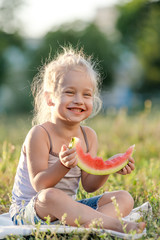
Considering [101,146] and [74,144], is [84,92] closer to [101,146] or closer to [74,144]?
[74,144]

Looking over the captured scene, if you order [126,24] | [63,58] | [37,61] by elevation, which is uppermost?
[126,24]

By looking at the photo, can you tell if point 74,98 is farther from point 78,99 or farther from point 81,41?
point 81,41

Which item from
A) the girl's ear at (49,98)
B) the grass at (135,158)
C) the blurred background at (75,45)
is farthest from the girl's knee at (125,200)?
the blurred background at (75,45)

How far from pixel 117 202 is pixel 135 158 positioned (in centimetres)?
337

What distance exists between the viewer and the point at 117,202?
3148 mm

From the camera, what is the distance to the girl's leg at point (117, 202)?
312cm

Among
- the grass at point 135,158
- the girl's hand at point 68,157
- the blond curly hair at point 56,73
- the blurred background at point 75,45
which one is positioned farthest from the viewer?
the blurred background at point 75,45

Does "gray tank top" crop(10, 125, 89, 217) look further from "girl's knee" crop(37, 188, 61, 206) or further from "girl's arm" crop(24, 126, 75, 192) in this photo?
"girl's knee" crop(37, 188, 61, 206)

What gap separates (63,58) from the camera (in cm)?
338

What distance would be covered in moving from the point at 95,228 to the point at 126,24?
33582mm

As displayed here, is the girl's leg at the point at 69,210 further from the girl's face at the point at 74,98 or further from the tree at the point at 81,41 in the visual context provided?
the tree at the point at 81,41

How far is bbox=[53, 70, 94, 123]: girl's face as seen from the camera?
3080 mm

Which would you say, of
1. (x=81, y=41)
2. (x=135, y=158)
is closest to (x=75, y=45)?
(x=81, y=41)

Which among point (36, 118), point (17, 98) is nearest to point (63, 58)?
point (36, 118)
